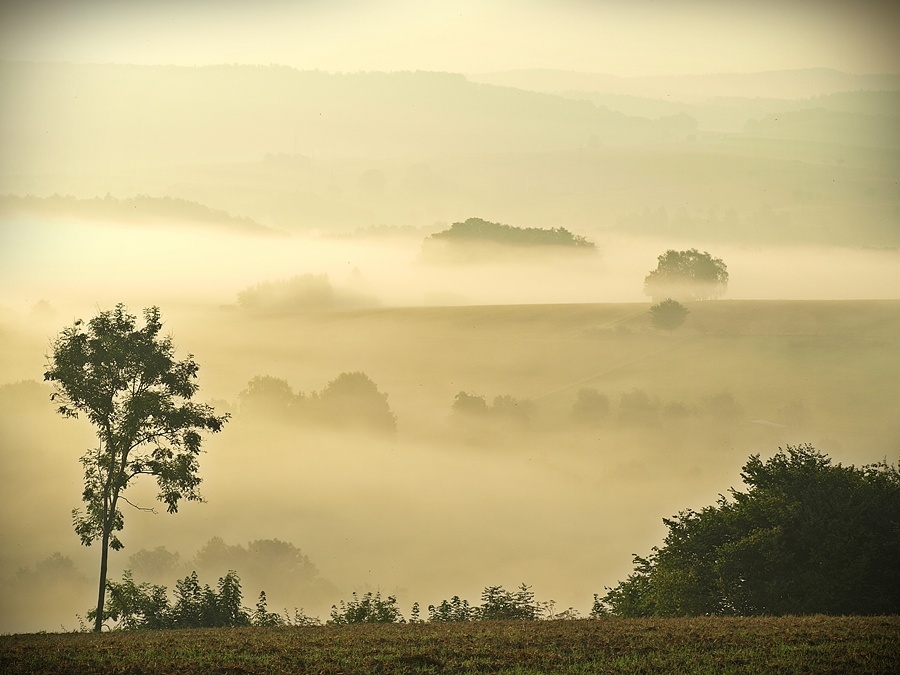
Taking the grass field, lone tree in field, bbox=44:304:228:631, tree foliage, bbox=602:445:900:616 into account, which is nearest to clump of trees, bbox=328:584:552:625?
tree foliage, bbox=602:445:900:616

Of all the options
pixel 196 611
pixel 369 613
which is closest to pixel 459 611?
pixel 369 613

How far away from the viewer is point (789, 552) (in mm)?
43875

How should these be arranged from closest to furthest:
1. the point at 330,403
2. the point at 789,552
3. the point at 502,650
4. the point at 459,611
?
the point at 502,650
the point at 459,611
the point at 789,552
the point at 330,403

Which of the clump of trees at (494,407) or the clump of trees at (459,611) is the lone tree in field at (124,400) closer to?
the clump of trees at (459,611)

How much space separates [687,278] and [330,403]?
2824 inches

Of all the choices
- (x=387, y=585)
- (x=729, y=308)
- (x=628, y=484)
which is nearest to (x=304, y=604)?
(x=387, y=585)

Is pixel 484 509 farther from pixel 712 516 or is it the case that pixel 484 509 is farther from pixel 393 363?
pixel 712 516

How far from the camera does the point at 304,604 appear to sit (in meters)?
129

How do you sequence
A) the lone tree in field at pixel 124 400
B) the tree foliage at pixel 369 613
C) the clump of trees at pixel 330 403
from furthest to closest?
the clump of trees at pixel 330 403 → the lone tree in field at pixel 124 400 → the tree foliage at pixel 369 613

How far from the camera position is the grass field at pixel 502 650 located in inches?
1115

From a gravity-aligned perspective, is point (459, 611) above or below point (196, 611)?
below

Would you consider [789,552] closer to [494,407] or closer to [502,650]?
[502,650]

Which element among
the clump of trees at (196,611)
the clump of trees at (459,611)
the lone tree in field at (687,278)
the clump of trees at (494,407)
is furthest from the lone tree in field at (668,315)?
the clump of trees at (196,611)

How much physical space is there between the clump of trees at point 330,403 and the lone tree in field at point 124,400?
127 metres
